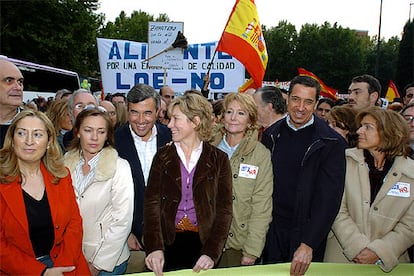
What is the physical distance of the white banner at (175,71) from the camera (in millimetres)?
11953

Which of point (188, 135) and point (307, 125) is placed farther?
point (307, 125)

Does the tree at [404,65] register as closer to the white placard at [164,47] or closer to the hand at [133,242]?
the white placard at [164,47]

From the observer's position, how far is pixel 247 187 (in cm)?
365

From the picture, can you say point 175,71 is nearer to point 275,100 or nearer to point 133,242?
point 275,100

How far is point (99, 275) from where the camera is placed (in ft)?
11.5

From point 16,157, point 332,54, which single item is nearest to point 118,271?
point 16,157

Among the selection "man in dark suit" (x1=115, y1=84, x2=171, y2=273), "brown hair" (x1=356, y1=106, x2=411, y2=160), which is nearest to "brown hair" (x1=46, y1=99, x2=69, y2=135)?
"man in dark suit" (x1=115, y1=84, x2=171, y2=273)

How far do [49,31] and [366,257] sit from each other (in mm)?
30924

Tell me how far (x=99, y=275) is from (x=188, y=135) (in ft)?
4.18

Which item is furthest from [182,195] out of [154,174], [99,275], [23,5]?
[23,5]

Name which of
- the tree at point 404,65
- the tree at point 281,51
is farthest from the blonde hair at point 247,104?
the tree at point 281,51

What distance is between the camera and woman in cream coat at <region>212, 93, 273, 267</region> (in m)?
3.61

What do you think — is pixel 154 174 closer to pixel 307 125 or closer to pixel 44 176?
pixel 44 176

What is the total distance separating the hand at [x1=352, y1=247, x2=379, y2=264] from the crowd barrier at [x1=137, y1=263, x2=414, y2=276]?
7.3 inches
